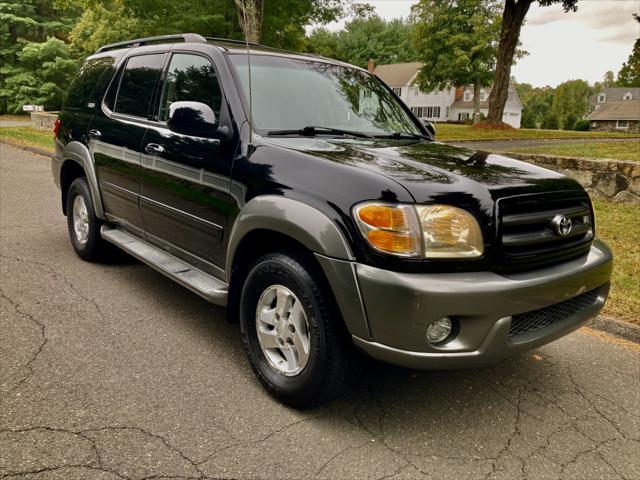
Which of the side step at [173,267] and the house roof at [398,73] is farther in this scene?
the house roof at [398,73]

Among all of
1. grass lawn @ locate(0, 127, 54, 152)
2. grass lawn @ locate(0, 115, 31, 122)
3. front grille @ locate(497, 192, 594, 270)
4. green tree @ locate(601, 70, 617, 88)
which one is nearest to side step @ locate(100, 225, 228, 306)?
front grille @ locate(497, 192, 594, 270)

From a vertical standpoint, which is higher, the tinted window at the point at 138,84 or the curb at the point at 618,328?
the tinted window at the point at 138,84

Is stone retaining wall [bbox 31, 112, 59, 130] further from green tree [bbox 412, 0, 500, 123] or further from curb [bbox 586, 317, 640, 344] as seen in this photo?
green tree [bbox 412, 0, 500, 123]

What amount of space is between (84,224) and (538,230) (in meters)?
4.11

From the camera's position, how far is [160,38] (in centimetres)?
427

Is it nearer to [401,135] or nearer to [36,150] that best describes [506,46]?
[36,150]

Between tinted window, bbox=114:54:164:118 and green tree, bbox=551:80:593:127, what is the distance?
335 ft

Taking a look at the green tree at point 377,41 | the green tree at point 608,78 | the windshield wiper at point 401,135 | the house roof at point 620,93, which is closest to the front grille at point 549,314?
the windshield wiper at point 401,135

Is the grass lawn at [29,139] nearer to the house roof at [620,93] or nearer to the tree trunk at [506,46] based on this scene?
the tree trunk at [506,46]

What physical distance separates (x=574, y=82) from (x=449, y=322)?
12938 cm

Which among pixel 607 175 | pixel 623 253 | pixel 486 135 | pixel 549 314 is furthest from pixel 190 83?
pixel 486 135

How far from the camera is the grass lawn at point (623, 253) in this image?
13.6 ft

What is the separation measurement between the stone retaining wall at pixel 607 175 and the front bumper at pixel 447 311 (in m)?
5.51

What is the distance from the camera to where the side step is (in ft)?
10.5
